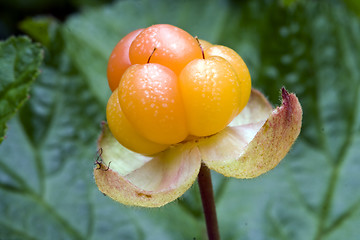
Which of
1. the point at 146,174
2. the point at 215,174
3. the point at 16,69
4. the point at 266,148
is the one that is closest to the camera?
the point at 266,148

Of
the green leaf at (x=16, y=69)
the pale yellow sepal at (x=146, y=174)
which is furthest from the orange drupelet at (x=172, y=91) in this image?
the green leaf at (x=16, y=69)

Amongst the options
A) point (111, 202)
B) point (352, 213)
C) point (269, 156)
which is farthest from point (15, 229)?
point (352, 213)

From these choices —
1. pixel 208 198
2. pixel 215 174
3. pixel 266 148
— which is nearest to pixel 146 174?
pixel 208 198

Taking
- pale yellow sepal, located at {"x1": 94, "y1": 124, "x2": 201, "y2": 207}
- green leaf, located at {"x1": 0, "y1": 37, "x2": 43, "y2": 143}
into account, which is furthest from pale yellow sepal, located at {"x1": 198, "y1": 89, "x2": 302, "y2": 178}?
green leaf, located at {"x1": 0, "y1": 37, "x2": 43, "y2": 143}

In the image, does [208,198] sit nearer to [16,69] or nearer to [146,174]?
[146,174]

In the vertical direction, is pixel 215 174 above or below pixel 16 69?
below

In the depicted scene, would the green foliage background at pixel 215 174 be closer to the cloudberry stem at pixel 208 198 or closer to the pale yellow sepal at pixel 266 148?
the cloudberry stem at pixel 208 198

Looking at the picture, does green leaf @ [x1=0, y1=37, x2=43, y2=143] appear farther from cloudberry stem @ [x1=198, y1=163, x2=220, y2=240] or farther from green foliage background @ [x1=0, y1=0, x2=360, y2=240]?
cloudberry stem @ [x1=198, y1=163, x2=220, y2=240]
